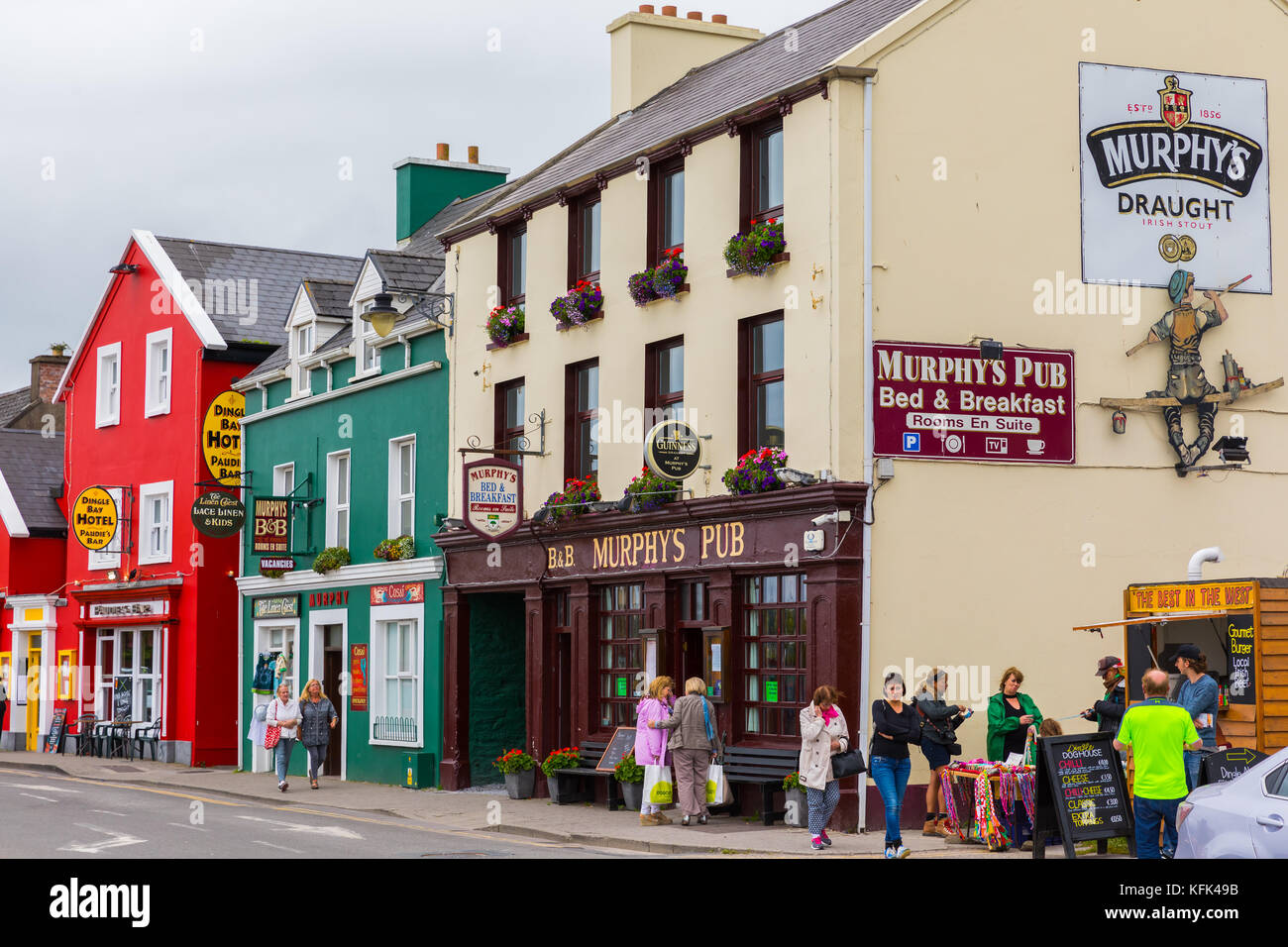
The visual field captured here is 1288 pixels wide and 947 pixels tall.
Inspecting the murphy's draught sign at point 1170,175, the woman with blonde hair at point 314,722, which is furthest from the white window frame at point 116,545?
the murphy's draught sign at point 1170,175

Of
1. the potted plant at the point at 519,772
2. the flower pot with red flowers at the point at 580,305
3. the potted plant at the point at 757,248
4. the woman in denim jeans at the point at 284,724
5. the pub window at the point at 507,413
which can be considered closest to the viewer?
the potted plant at the point at 757,248

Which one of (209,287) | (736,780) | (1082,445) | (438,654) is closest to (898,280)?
(1082,445)

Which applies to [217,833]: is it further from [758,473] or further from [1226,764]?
[1226,764]

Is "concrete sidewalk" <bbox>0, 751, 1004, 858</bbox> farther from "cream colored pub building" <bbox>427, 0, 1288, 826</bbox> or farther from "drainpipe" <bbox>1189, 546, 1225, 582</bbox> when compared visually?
"drainpipe" <bbox>1189, 546, 1225, 582</bbox>

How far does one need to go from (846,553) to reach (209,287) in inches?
891

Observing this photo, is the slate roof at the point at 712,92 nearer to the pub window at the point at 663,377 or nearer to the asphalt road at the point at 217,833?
the pub window at the point at 663,377

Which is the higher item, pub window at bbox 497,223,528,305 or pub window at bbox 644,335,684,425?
pub window at bbox 497,223,528,305

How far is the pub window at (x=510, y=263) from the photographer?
26656 mm

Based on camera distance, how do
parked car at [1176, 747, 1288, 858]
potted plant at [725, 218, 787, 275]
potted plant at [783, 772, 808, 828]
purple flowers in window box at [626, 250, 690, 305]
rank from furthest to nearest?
purple flowers in window box at [626, 250, 690, 305] → potted plant at [725, 218, 787, 275] → potted plant at [783, 772, 808, 828] → parked car at [1176, 747, 1288, 858]

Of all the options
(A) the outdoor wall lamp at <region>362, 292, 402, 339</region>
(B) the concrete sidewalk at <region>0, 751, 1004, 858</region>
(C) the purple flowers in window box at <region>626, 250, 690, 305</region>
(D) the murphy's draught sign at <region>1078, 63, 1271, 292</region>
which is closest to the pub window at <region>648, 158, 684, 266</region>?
(C) the purple flowers in window box at <region>626, 250, 690, 305</region>

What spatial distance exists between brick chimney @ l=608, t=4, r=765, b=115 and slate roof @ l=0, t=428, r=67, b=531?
73.4 ft

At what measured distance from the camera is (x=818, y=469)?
64.5 ft

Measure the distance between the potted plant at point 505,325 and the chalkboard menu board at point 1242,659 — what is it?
12.4 metres

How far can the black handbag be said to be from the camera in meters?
16.6
